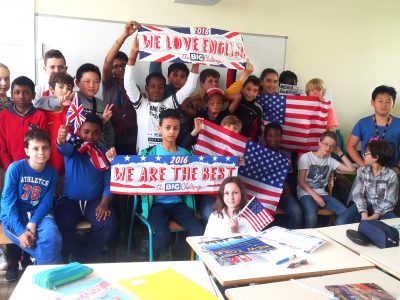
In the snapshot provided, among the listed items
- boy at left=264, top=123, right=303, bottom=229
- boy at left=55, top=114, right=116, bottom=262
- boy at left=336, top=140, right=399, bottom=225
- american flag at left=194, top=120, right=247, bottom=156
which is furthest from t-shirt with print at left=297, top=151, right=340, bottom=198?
boy at left=55, top=114, right=116, bottom=262

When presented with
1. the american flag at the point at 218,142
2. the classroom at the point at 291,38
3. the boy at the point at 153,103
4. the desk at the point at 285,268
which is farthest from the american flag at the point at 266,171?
the desk at the point at 285,268

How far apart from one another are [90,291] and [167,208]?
5.54ft

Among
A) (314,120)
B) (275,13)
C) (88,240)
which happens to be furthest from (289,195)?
(275,13)

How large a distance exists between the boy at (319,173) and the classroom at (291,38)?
99 cm

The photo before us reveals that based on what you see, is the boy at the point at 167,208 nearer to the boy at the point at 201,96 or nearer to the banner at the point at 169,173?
the banner at the point at 169,173

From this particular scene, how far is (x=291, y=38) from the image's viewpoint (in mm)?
5086

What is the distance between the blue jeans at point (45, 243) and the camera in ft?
8.94

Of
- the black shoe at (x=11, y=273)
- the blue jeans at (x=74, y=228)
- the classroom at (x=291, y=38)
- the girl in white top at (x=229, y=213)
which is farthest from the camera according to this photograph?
the black shoe at (x=11, y=273)

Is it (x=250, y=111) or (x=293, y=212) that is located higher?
(x=250, y=111)

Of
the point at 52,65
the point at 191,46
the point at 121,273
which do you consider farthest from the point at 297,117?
the point at 121,273

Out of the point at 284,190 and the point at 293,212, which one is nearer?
the point at 293,212

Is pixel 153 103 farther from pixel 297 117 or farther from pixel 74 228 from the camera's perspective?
pixel 297 117

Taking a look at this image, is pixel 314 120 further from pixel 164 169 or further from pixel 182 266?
pixel 182 266

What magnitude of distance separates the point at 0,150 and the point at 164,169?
1.41m
